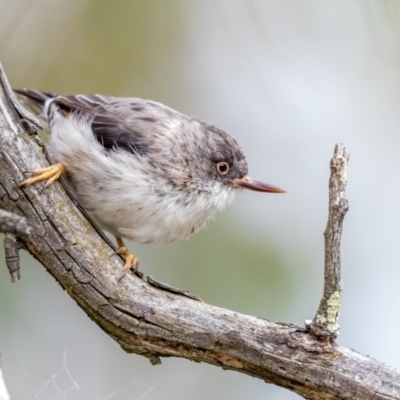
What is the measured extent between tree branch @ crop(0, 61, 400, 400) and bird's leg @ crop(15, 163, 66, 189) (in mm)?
30

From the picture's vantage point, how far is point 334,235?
95.3 inches

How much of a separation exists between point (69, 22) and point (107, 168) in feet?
7.39

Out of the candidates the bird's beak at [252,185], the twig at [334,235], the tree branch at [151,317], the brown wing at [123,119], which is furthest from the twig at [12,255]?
the bird's beak at [252,185]

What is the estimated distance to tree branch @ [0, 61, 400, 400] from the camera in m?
2.61

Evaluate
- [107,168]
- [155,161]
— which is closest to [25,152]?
[107,168]

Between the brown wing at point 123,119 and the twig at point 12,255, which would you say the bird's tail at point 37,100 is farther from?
the twig at point 12,255

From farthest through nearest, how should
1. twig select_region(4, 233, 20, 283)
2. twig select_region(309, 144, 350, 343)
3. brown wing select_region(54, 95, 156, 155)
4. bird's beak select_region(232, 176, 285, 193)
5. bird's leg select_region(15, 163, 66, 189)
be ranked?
bird's beak select_region(232, 176, 285, 193)
brown wing select_region(54, 95, 156, 155)
bird's leg select_region(15, 163, 66, 189)
twig select_region(4, 233, 20, 283)
twig select_region(309, 144, 350, 343)

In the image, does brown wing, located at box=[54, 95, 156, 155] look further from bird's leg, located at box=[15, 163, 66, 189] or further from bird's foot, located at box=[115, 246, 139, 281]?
bird's foot, located at box=[115, 246, 139, 281]

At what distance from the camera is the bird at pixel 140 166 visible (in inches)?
131

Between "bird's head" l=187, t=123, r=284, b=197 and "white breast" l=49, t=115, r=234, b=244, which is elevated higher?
"bird's head" l=187, t=123, r=284, b=197

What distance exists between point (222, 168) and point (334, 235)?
151 centimetres

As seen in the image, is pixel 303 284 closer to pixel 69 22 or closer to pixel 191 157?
pixel 191 157

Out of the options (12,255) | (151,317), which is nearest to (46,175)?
(12,255)

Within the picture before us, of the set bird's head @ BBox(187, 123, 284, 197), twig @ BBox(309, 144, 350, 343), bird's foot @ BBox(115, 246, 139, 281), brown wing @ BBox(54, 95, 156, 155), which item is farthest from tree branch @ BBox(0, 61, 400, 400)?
bird's head @ BBox(187, 123, 284, 197)
